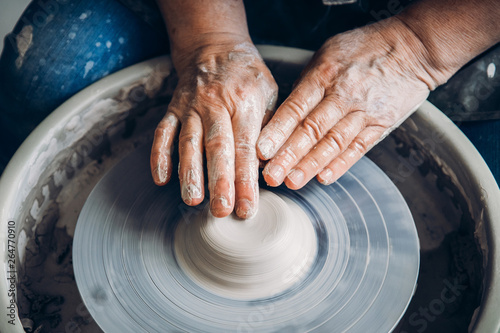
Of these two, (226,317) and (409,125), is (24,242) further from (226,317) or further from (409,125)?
(409,125)

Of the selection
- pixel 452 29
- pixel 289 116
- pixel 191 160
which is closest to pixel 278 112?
pixel 289 116

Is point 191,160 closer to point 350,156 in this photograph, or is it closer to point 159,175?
point 159,175

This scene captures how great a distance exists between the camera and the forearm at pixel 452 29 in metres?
1.17

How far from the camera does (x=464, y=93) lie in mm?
1306

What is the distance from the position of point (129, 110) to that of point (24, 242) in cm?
49

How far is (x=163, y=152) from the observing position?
1.11 metres

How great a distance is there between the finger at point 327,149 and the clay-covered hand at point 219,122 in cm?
12

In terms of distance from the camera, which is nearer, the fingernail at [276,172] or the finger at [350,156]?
the fingernail at [276,172]

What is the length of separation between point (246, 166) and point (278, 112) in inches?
7.6

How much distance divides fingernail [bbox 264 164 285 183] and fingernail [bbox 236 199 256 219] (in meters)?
0.10

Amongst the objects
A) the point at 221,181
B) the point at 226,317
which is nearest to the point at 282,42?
the point at 221,181

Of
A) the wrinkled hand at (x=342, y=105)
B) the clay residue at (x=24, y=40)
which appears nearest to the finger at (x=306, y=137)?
the wrinkled hand at (x=342, y=105)

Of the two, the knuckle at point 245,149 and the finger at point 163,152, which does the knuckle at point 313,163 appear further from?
the finger at point 163,152

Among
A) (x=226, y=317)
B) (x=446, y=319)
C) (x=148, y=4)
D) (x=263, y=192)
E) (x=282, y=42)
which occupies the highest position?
(x=148, y=4)
